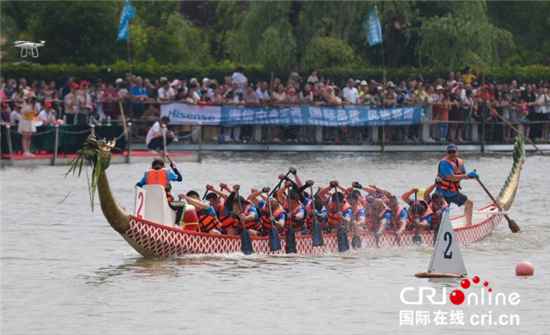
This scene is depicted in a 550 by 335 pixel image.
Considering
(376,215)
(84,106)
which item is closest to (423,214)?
(376,215)

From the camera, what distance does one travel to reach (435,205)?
2766 cm

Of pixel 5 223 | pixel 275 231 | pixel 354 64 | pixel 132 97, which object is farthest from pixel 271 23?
pixel 275 231

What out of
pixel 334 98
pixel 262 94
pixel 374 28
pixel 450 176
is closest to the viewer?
pixel 450 176

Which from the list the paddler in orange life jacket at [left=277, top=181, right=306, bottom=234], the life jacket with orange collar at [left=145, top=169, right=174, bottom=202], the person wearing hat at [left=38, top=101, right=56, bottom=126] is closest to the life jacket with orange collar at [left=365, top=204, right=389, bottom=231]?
the paddler in orange life jacket at [left=277, top=181, right=306, bottom=234]

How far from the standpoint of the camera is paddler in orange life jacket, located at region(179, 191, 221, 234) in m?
25.5

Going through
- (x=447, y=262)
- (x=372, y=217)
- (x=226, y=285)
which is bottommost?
(x=226, y=285)

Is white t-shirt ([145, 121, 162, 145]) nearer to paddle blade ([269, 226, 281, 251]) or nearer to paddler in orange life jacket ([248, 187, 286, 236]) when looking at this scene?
paddler in orange life jacket ([248, 187, 286, 236])

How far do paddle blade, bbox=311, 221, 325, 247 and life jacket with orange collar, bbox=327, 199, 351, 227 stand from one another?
1.65ft

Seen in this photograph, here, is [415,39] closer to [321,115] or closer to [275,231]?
[321,115]

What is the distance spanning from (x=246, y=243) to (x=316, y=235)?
4.55ft

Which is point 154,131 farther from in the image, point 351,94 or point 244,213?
point 244,213

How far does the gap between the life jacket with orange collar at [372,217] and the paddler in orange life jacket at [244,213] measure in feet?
7.03

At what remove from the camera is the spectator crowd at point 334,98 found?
147ft

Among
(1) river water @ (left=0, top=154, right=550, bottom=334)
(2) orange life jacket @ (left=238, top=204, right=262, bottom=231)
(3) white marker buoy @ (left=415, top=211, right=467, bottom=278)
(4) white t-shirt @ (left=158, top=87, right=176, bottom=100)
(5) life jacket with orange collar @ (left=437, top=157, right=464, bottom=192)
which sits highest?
(4) white t-shirt @ (left=158, top=87, right=176, bottom=100)
